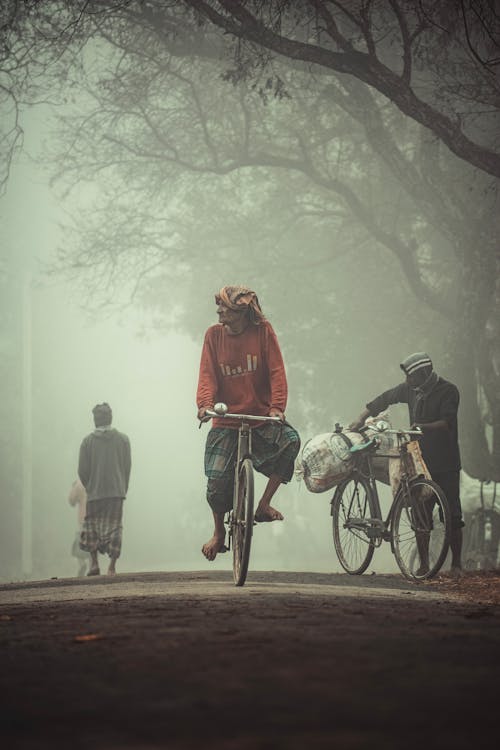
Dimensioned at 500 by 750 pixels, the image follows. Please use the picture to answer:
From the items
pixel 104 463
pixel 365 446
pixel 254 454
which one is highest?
pixel 104 463

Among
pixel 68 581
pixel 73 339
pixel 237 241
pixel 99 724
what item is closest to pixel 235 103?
pixel 237 241

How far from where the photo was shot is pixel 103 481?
13.9 metres

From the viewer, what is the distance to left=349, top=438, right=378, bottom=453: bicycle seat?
34.9ft

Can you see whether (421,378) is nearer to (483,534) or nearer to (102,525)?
(102,525)

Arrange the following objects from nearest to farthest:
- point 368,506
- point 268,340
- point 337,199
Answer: point 268,340, point 368,506, point 337,199

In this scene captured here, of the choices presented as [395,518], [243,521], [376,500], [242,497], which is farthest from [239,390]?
[376,500]

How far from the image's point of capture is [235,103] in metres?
24.2

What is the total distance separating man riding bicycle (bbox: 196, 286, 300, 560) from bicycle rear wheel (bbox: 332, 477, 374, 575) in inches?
74.7

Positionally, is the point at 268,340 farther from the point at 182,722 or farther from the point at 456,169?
the point at 456,169

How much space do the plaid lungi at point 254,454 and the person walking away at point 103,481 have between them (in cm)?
507

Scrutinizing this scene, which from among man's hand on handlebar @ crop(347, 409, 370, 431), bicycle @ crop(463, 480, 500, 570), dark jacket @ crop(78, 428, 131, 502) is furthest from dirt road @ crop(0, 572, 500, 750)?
bicycle @ crop(463, 480, 500, 570)

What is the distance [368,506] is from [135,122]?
1533 cm

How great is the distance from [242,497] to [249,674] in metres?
4.43

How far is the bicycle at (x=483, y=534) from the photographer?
627 inches
